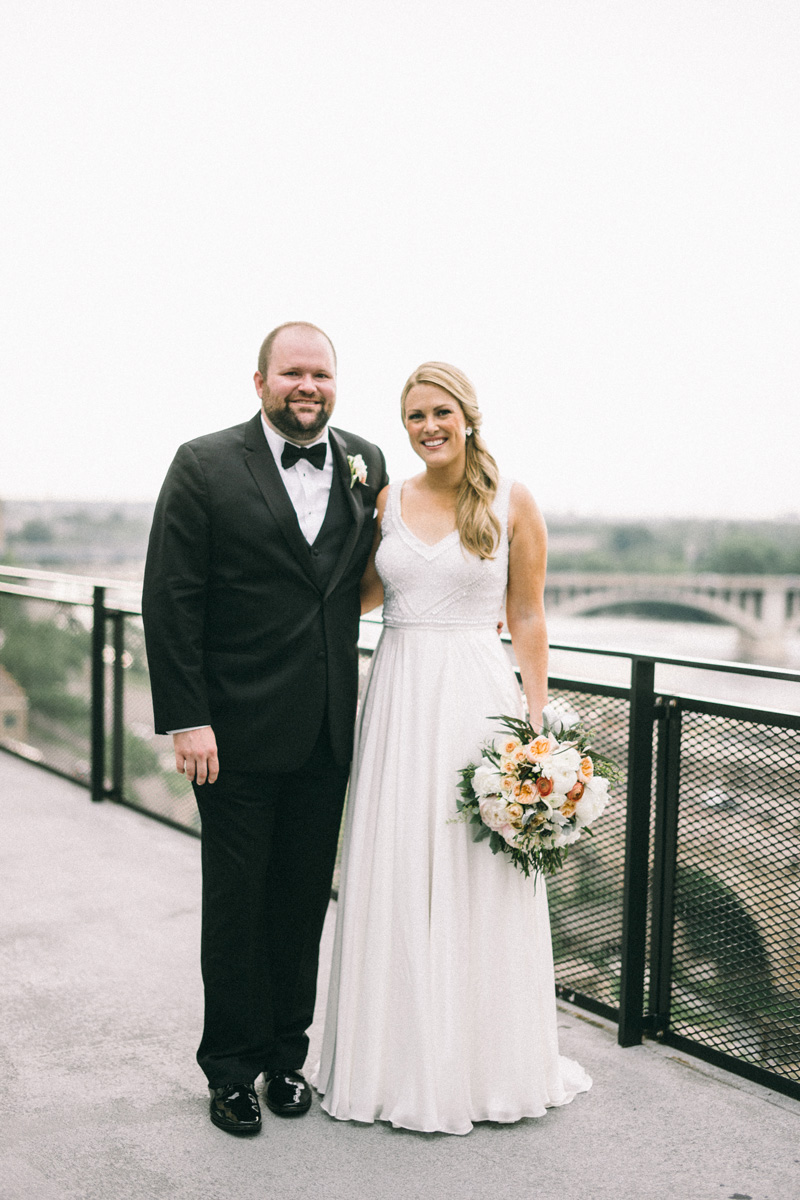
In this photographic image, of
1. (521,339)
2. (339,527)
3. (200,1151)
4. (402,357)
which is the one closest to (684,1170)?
(200,1151)

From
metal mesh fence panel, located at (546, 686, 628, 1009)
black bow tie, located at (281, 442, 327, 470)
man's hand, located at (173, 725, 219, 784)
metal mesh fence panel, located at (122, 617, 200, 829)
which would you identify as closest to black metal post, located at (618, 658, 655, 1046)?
metal mesh fence panel, located at (546, 686, 628, 1009)

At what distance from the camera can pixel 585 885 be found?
3.23 metres

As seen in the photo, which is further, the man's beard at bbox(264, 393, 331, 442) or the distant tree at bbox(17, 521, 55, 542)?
the distant tree at bbox(17, 521, 55, 542)

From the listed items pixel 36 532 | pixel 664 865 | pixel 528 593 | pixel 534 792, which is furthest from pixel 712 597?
pixel 534 792

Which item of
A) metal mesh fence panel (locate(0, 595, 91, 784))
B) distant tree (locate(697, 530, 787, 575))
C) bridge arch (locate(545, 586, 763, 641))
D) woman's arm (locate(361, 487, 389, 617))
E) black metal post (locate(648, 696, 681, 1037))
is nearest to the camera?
woman's arm (locate(361, 487, 389, 617))

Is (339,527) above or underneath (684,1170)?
above

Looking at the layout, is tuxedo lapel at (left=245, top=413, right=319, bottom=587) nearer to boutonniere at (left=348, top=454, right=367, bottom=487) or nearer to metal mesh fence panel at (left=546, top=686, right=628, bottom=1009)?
boutonniere at (left=348, top=454, right=367, bottom=487)

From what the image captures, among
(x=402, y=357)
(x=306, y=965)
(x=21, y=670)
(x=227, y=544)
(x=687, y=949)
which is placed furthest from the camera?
(x=402, y=357)

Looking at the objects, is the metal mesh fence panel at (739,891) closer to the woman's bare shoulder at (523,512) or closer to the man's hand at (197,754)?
the woman's bare shoulder at (523,512)

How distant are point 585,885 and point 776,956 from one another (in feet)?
2.39

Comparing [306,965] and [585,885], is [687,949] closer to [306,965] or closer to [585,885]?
[585,885]

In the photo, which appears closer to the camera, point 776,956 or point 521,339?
point 776,956

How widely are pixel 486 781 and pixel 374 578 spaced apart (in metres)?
0.61

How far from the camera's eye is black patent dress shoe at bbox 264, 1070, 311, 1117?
2.37 m
